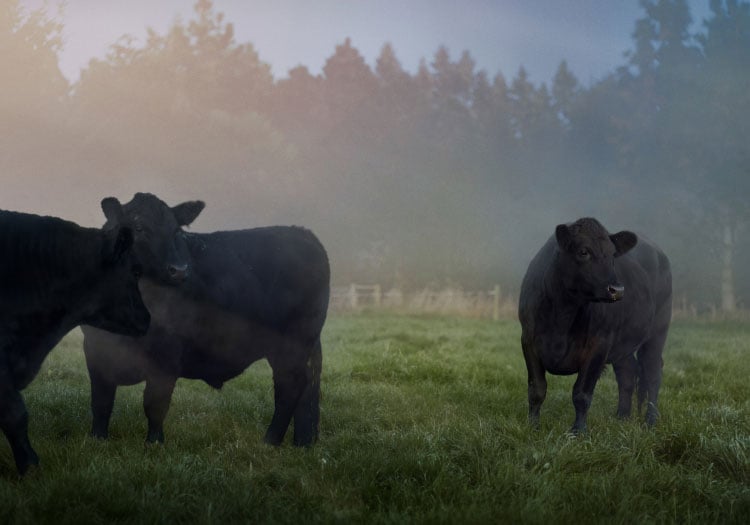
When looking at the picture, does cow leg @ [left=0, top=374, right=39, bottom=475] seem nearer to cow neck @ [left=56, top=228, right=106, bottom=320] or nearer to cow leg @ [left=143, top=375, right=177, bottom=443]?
cow neck @ [left=56, top=228, right=106, bottom=320]

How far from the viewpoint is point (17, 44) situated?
78.5 feet

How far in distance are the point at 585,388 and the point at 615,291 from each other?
943 mm

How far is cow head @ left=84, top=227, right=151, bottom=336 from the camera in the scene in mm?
5055

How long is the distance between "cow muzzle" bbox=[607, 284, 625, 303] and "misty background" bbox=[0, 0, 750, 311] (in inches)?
896

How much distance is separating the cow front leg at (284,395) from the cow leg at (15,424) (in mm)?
1918

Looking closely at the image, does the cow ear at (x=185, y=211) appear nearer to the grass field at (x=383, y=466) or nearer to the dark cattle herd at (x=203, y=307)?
the dark cattle herd at (x=203, y=307)

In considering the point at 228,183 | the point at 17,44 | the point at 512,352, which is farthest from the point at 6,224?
the point at 228,183

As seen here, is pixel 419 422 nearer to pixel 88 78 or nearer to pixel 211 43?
pixel 88 78

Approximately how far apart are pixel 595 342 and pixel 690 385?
346 centimetres

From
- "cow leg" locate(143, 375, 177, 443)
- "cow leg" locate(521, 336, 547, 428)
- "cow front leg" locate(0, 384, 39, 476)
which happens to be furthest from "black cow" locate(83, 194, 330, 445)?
"cow leg" locate(521, 336, 547, 428)

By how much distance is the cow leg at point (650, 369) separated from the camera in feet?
26.4

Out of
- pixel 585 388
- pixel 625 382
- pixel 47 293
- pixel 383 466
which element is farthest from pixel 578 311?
pixel 47 293

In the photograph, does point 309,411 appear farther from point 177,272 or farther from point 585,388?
point 585,388

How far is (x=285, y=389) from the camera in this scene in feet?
20.4
